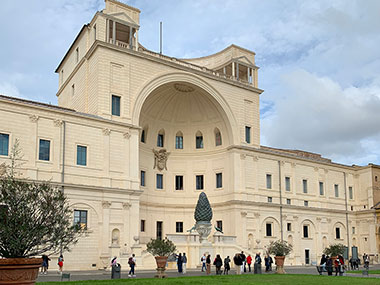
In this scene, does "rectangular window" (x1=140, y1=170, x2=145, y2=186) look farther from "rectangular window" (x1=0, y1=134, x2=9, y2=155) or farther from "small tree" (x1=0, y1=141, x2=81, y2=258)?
"small tree" (x1=0, y1=141, x2=81, y2=258)

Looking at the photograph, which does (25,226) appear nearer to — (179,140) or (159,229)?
(159,229)

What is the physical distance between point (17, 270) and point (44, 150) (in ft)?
76.0

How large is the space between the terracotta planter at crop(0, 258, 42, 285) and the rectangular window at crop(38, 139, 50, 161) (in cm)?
2271

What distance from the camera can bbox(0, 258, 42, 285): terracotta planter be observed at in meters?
11.7

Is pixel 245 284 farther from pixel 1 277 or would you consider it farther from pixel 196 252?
pixel 196 252

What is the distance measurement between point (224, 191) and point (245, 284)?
27826 mm

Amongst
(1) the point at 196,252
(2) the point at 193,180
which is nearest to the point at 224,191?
(2) the point at 193,180

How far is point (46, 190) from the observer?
44.8ft

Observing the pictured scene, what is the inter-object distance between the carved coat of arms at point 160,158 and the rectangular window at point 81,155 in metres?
12.9

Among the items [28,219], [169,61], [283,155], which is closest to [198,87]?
[169,61]

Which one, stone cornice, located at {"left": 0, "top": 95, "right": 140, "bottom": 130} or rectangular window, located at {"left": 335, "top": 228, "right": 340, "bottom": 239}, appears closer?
stone cornice, located at {"left": 0, "top": 95, "right": 140, "bottom": 130}

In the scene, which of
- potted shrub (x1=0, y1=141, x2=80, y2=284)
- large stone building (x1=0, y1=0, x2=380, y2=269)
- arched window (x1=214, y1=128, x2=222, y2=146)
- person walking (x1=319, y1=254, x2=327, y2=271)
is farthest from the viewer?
arched window (x1=214, y1=128, x2=222, y2=146)

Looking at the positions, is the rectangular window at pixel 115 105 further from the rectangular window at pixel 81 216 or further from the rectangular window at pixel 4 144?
the rectangular window at pixel 4 144

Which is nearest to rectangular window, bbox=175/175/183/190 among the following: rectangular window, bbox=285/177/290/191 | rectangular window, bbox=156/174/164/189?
rectangular window, bbox=156/174/164/189
